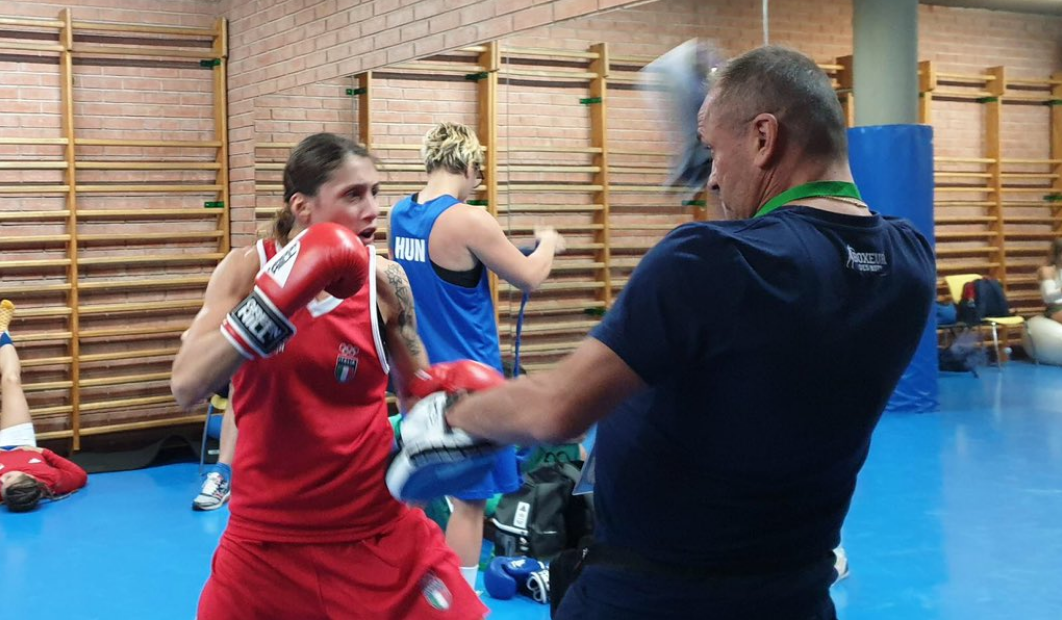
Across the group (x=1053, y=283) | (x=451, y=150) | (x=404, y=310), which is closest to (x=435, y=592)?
(x=404, y=310)

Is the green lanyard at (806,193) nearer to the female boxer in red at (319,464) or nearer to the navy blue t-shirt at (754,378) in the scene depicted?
the navy blue t-shirt at (754,378)

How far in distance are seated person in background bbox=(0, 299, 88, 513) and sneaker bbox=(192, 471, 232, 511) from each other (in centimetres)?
80

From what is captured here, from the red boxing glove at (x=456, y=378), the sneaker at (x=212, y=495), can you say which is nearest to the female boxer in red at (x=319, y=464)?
the red boxing glove at (x=456, y=378)

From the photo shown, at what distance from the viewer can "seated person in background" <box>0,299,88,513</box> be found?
5504 millimetres

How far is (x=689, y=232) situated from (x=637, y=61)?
11.6ft

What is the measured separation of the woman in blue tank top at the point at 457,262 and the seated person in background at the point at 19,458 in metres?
2.92

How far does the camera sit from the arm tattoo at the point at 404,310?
2.47 meters

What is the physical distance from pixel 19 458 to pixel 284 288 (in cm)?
451

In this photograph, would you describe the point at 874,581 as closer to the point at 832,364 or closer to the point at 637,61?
the point at 637,61

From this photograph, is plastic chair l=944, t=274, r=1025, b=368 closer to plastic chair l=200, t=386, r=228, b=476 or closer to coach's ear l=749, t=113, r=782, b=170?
plastic chair l=200, t=386, r=228, b=476

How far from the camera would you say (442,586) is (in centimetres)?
222

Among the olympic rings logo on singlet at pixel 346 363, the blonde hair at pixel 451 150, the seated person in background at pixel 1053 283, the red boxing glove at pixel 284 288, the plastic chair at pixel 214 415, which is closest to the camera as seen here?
the red boxing glove at pixel 284 288

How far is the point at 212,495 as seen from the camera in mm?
5621

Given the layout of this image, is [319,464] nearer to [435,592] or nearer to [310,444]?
[310,444]
